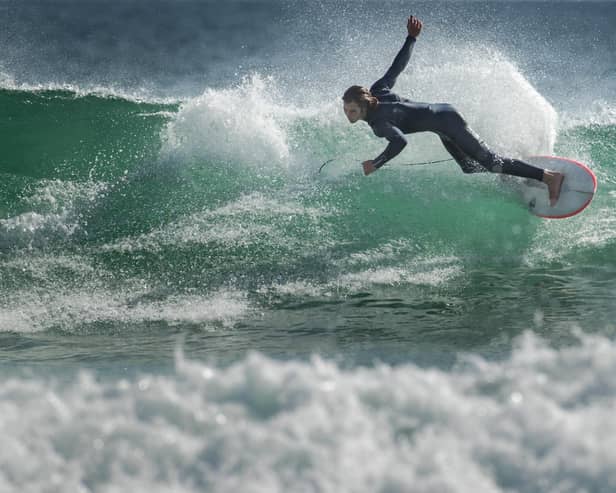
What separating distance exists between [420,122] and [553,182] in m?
1.34

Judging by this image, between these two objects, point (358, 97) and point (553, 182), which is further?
point (553, 182)

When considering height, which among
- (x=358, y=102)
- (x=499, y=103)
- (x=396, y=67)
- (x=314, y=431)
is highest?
(x=396, y=67)

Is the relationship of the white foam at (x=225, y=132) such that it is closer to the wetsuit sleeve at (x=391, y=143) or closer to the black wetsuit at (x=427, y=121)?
the black wetsuit at (x=427, y=121)

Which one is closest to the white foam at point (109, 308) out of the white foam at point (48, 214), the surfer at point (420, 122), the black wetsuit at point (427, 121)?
the white foam at point (48, 214)

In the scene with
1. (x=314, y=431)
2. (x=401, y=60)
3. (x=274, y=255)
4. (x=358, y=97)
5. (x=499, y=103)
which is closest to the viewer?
(x=314, y=431)

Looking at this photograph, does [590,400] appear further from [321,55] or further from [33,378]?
[321,55]

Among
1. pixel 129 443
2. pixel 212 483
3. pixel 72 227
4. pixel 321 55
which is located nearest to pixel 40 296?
pixel 72 227

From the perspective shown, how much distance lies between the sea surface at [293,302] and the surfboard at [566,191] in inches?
6.2

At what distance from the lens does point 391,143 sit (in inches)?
234

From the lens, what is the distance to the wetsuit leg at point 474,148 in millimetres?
6379

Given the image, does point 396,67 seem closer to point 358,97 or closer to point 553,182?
point 358,97

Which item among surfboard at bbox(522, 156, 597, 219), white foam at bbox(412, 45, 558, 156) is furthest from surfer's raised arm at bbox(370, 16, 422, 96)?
surfboard at bbox(522, 156, 597, 219)

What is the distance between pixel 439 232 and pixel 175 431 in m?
3.88

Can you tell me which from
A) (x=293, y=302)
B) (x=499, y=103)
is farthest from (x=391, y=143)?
(x=499, y=103)
